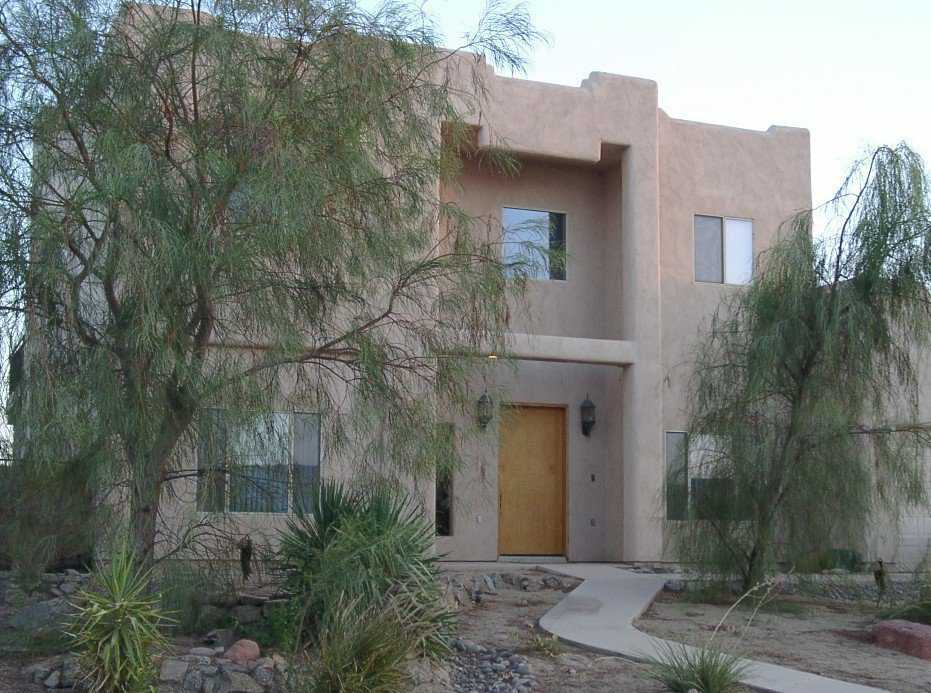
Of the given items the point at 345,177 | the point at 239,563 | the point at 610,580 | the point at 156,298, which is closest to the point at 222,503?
the point at 239,563

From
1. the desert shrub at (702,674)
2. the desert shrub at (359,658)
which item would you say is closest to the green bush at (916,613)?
the desert shrub at (702,674)

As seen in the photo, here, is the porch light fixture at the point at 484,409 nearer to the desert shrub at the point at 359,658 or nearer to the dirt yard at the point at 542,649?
the dirt yard at the point at 542,649

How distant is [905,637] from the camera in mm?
10875

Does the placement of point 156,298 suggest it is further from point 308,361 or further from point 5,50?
point 5,50

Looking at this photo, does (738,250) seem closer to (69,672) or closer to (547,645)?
(547,645)

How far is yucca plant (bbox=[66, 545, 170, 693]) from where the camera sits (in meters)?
7.83

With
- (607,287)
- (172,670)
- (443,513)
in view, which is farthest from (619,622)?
(607,287)

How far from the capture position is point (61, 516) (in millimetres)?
9742

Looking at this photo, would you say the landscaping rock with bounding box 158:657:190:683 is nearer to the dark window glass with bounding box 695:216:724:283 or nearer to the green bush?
the green bush

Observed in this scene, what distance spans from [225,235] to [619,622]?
19.3 feet

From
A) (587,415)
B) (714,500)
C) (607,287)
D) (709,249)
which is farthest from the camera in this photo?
(709,249)

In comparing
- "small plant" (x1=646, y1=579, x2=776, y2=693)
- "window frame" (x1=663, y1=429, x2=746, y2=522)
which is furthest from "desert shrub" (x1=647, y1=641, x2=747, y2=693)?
"window frame" (x1=663, y1=429, x2=746, y2=522)

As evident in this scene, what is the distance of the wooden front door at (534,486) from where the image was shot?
1812 cm

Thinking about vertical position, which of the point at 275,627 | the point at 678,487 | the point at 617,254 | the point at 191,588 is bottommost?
the point at 275,627
